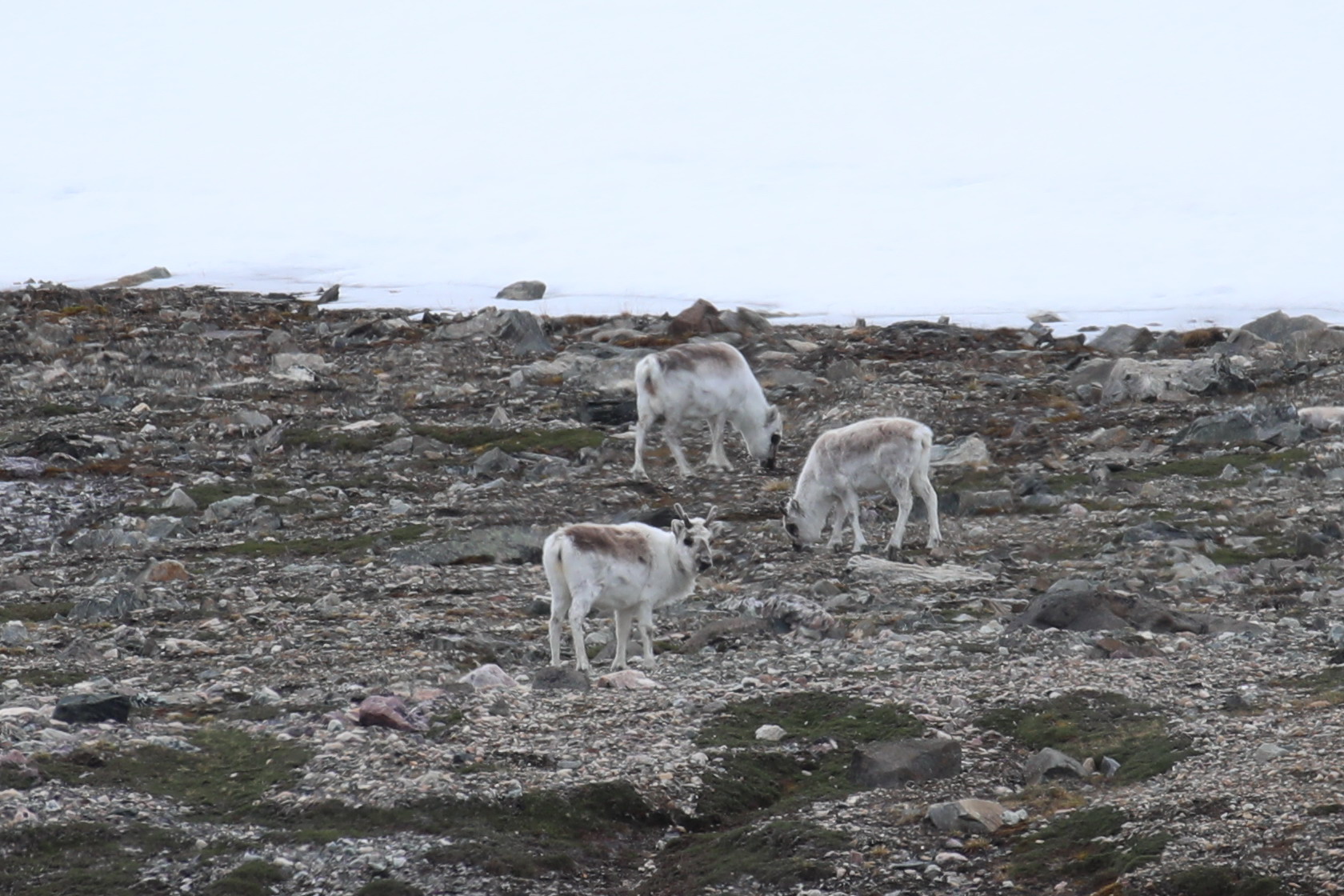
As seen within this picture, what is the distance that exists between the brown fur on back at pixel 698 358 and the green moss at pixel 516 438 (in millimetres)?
2166

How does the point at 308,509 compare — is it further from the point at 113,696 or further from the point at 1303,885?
the point at 1303,885

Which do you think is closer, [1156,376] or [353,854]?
[353,854]

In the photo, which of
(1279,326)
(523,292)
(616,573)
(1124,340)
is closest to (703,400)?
(616,573)

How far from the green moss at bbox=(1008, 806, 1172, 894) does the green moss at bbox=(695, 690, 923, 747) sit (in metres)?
2.09

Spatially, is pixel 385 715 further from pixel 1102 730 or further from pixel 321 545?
pixel 321 545

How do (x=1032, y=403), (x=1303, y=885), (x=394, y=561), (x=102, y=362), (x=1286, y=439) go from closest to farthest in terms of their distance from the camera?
1. (x=1303, y=885)
2. (x=394, y=561)
3. (x=1286, y=439)
4. (x=1032, y=403)
5. (x=102, y=362)

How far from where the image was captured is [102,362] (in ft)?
110

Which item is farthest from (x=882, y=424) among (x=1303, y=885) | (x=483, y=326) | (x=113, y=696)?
(x=483, y=326)

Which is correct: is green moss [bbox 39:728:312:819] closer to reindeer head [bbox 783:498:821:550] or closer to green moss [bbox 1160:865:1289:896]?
green moss [bbox 1160:865:1289:896]

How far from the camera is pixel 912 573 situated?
52.3 ft

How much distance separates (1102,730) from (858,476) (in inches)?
330

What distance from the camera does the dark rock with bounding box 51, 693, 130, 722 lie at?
34.8 feet

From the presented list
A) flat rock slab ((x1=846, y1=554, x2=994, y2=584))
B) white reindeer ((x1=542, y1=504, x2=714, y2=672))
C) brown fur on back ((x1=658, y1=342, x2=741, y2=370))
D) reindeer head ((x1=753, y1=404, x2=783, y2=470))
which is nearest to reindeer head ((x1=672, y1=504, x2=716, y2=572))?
white reindeer ((x1=542, y1=504, x2=714, y2=672))

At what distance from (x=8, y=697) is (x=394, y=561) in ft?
20.0
